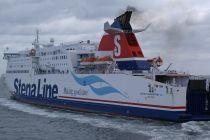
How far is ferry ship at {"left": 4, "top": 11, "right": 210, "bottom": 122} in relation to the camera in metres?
26.1

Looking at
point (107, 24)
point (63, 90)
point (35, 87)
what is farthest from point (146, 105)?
point (35, 87)

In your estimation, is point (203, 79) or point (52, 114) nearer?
point (203, 79)

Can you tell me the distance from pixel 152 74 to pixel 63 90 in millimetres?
10035

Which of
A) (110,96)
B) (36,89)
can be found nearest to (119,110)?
(110,96)

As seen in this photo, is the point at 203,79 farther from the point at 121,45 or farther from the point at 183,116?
the point at 121,45

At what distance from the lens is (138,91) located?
89.0 ft

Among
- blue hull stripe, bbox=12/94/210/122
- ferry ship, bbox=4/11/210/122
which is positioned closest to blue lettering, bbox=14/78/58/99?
ferry ship, bbox=4/11/210/122

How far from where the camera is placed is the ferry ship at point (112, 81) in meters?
26.1

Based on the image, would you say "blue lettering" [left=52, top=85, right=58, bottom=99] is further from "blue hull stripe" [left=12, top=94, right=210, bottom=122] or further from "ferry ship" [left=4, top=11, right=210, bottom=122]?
"blue hull stripe" [left=12, top=94, right=210, bottom=122]

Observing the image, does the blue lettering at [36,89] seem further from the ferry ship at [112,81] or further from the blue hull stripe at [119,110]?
the blue hull stripe at [119,110]

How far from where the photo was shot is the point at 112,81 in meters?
29.1

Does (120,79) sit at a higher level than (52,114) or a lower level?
higher

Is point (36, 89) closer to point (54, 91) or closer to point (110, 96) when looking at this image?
point (54, 91)

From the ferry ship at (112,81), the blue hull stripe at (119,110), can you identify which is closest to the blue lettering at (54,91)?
the ferry ship at (112,81)
